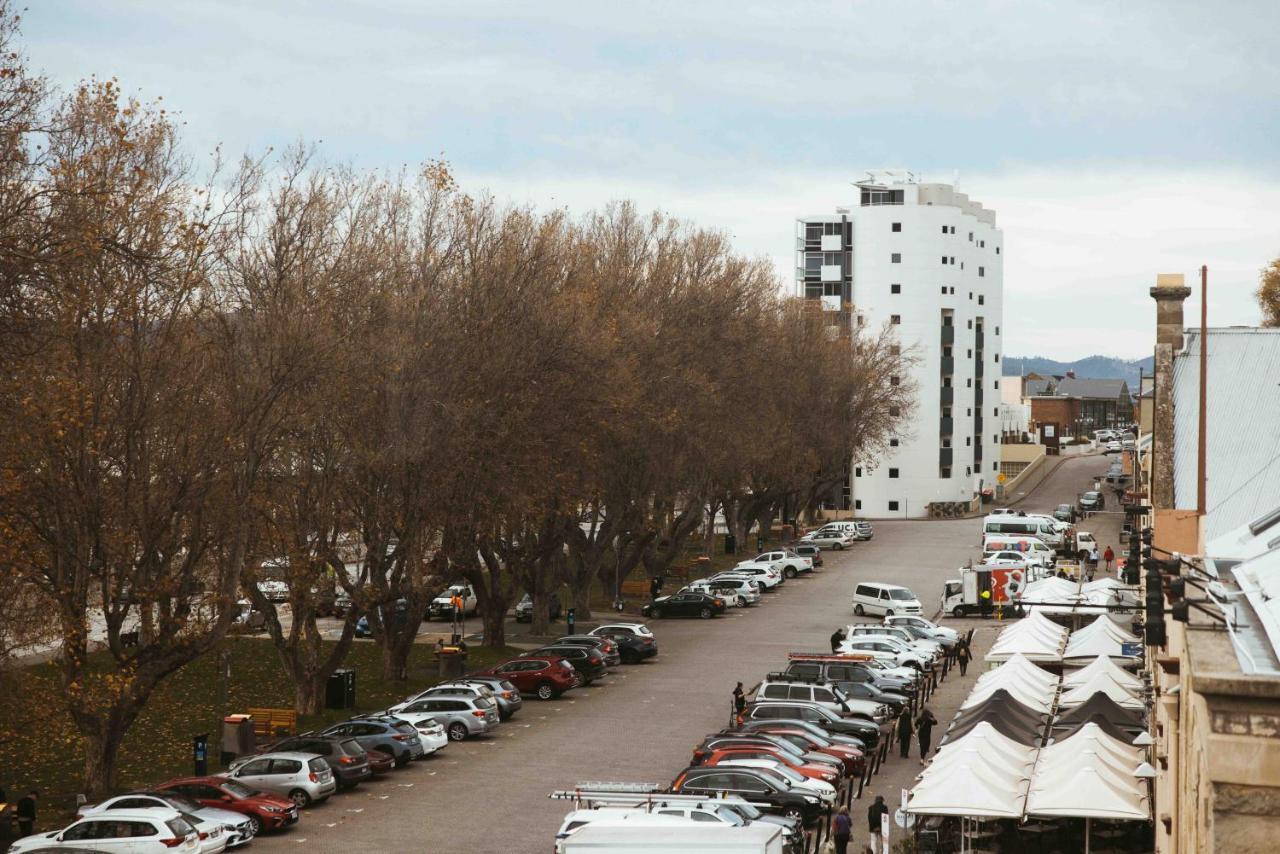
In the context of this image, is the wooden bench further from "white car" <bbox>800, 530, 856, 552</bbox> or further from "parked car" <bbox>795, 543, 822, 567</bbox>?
"white car" <bbox>800, 530, 856, 552</bbox>

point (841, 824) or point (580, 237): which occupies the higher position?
point (580, 237)

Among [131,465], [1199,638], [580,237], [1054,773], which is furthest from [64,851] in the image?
[580,237]

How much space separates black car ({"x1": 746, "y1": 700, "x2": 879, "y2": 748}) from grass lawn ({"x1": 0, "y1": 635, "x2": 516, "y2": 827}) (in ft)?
38.5

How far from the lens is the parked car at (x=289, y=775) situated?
31.4 m

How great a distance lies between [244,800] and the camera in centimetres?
2927

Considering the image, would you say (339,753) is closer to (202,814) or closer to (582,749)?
(202,814)

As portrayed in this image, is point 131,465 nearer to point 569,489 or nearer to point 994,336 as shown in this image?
point 569,489

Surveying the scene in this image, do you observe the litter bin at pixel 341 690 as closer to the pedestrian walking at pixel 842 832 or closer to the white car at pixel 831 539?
the pedestrian walking at pixel 842 832

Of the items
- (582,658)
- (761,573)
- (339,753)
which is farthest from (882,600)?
(339,753)

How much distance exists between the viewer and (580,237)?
62.9m

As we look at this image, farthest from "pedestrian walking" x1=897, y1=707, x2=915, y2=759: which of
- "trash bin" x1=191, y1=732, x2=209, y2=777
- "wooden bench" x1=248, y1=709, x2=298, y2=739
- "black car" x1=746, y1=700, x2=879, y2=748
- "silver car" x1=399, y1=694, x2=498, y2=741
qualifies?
"trash bin" x1=191, y1=732, x2=209, y2=777

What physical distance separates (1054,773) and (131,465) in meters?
19.5

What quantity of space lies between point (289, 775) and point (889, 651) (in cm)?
2302

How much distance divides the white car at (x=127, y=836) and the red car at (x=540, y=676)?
18338 millimetres
